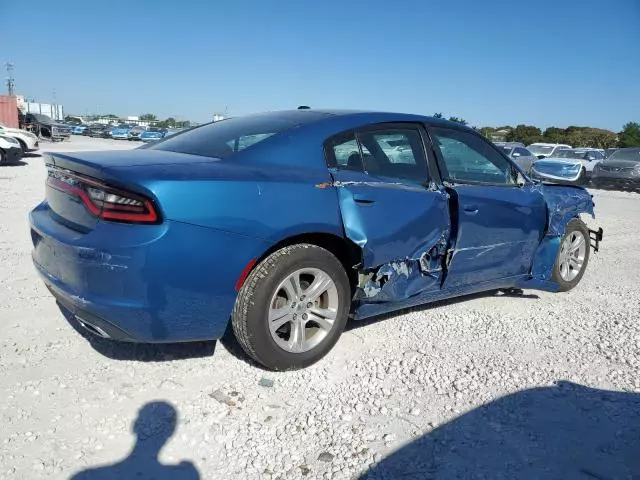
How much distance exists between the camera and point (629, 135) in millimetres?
37938

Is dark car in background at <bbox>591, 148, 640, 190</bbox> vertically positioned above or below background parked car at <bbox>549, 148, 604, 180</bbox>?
below

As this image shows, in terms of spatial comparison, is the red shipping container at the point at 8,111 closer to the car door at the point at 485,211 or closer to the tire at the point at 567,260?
the car door at the point at 485,211

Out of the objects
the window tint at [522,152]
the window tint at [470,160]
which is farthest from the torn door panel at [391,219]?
the window tint at [522,152]

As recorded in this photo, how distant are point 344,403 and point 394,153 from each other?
5.63ft

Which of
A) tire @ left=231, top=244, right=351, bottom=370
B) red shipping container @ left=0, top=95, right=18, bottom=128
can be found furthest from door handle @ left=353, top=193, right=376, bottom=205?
red shipping container @ left=0, top=95, right=18, bottom=128

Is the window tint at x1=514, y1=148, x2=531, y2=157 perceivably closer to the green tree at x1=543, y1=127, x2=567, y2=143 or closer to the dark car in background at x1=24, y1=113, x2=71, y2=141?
the green tree at x1=543, y1=127, x2=567, y2=143

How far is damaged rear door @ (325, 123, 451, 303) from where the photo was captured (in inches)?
123

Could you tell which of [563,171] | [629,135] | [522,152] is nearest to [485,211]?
[563,171]

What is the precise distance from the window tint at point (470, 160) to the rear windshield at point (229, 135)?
1.03 m

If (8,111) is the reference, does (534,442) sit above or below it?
below

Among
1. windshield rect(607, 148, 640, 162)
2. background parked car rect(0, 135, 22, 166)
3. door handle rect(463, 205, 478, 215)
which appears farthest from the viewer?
windshield rect(607, 148, 640, 162)

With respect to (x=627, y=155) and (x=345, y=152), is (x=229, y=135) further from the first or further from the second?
(x=627, y=155)

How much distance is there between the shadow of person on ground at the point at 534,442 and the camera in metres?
2.25

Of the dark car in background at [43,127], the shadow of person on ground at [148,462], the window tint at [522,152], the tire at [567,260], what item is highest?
the dark car in background at [43,127]
